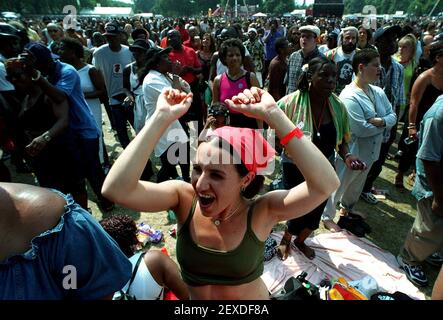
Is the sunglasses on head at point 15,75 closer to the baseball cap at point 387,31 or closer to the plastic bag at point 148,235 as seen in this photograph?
the plastic bag at point 148,235

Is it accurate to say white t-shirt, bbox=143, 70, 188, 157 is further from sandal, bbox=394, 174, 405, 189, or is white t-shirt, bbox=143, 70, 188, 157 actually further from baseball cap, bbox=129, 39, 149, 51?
sandal, bbox=394, 174, 405, 189

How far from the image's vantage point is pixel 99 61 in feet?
18.1

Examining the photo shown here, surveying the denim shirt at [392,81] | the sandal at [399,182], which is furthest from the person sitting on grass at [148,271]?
the sandal at [399,182]

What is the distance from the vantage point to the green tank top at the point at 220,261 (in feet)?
5.61

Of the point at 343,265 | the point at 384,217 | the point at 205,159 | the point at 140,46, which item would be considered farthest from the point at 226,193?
the point at 140,46

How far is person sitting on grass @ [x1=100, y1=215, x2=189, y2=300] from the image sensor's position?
249cm

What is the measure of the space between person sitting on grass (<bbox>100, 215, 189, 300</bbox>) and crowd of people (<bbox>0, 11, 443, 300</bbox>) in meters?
0.01

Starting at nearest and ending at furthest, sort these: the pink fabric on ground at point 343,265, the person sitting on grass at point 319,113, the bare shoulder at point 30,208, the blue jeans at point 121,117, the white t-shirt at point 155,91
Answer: the bare shoulder at point 30,208 < the person sitting on grass at point 319,113 < the pink fabric on ground at point 343,265 < the white t-shirt at point 155,91 < the blue jeans at point 121,117

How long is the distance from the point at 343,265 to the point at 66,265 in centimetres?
324

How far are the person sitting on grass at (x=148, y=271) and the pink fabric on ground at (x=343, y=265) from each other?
1138mm

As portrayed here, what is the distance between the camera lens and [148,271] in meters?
2.58

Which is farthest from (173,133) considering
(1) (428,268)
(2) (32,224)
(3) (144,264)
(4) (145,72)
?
(1) (428,268)

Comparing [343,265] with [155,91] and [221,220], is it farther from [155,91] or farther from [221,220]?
[155,91]

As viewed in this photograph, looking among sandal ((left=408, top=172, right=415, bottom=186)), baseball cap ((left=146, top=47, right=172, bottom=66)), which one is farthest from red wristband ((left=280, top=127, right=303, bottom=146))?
sandal ((left=408, top=172, right=415, bottom=186))
